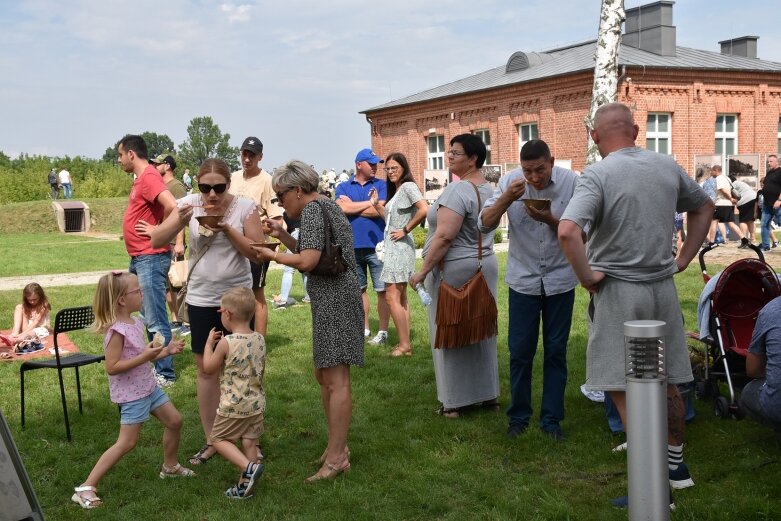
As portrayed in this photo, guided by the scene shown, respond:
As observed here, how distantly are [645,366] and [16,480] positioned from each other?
7.92ft

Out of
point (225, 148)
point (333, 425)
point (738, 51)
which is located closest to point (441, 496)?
point (333, 425)

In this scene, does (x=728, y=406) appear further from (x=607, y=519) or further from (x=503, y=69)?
(x=503, y=69)

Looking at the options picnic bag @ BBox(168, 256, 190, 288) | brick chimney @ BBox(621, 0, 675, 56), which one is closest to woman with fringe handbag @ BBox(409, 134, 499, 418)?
picnic bag @ BBox(168, 256, 190, 288)

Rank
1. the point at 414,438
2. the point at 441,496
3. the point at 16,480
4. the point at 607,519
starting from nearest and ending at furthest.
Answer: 1. the point at 16,480
2. the point at 607,519
3. the point at 441,496
4. the point at 414,438

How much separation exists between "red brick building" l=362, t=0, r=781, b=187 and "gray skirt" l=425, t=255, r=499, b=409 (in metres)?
22.7

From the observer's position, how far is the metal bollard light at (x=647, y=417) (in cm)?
348

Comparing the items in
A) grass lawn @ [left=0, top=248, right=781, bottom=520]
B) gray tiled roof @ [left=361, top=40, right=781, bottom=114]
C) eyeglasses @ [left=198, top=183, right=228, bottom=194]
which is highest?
gray tiled roof @ [left=361, top=40, right=781, bottom=114]

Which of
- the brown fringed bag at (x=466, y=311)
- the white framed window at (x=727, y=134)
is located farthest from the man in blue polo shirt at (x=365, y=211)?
the white framed window at (x=727, y=134)

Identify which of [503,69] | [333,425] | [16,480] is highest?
[503,69]

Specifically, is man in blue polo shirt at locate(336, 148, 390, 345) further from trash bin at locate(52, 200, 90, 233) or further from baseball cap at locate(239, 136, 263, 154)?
trash bin at locate(52, 200, 90, 233)

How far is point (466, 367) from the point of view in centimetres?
638

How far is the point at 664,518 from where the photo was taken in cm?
350

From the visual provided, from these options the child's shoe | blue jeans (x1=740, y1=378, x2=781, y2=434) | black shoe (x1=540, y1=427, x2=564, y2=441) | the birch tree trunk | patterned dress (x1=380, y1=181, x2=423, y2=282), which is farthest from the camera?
the birch tree trunk

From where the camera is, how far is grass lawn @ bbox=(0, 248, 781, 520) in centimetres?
464
